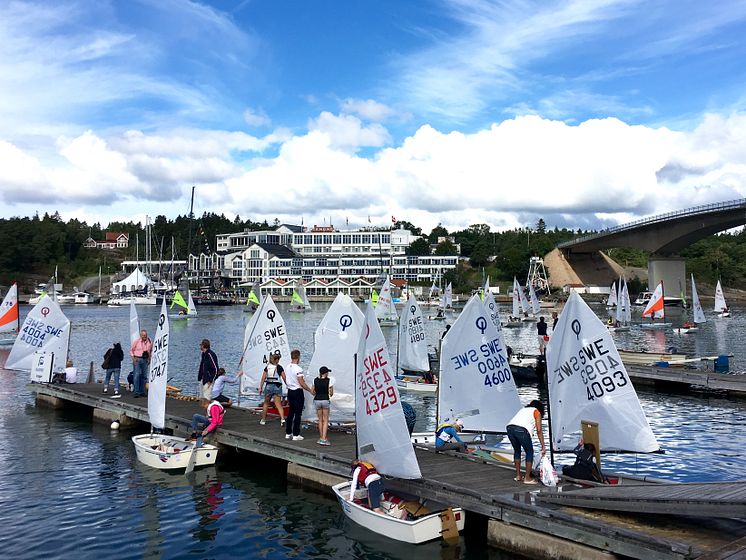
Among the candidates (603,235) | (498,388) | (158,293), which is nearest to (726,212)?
(603,235)

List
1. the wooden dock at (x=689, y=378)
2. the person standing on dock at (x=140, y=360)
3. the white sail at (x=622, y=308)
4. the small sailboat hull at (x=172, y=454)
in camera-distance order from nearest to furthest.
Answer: the small sailboat hull at (x=172, y=454) < the person standing on dock at (x=140, y=360) < the wooden dock at (x=689, y=378) < the white sail at (x=622, y=308)

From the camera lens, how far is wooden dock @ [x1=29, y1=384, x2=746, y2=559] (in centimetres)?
1091

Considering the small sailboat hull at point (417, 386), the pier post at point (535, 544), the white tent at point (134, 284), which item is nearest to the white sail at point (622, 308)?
the small sailboat hull at point (417, 386)

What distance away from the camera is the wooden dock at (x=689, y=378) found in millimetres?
31766

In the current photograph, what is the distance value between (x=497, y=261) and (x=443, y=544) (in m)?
159

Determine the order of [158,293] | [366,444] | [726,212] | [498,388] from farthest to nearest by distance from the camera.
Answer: [158,293]
[726,212]
[498,388]
[366,444]

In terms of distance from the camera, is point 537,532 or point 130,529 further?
point 130,529

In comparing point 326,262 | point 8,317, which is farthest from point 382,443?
point 326,262

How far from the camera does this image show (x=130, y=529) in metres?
15.0

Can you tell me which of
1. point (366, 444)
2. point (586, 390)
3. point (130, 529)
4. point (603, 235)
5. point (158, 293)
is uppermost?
point (603, 235)

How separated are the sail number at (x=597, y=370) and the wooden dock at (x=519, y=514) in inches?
100.0

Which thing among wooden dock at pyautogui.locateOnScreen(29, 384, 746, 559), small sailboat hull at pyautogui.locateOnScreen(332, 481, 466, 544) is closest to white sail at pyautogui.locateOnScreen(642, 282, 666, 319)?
wooden dock at pyautogui.locateOnScreen(29, 384, 746, 559)

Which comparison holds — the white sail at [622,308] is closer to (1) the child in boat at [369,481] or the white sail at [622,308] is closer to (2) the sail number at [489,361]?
(2) the sail number at [489,361]

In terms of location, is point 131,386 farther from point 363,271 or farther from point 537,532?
point 363,271
